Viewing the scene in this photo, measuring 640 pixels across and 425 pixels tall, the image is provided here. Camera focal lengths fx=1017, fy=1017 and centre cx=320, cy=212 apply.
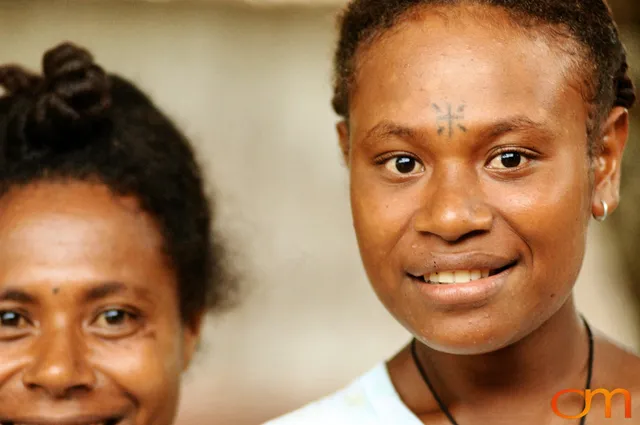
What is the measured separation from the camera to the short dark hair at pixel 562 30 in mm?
1788

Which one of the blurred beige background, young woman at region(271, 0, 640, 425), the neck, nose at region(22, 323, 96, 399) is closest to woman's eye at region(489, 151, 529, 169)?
young woman at region(271, 0, 640, 425)

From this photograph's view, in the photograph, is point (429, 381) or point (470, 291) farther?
point (429, 381)

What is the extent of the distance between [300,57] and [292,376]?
1164 mm

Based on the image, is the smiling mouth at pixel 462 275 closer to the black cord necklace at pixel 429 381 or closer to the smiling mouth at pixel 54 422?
the black cord necklace at pixel 429 381

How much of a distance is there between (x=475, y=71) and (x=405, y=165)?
21 centimetres

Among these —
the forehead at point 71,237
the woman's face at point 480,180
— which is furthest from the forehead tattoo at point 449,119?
the forehead at point 71,237

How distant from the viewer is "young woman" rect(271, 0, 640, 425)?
1712mm

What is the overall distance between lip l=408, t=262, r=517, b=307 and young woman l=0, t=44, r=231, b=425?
0.69m

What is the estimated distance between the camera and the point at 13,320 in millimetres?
2062

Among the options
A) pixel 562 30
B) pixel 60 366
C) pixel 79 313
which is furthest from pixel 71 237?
pixel 562 30

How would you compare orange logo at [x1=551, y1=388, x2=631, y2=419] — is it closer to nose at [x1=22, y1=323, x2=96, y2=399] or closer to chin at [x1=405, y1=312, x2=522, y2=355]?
chin at [x1=405, y1=312, x2=522, y2=355]

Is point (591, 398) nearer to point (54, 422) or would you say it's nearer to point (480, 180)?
point (480, 180)

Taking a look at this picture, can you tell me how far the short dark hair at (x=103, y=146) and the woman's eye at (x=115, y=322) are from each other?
17 cm

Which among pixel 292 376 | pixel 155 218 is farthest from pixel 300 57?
pixel 155 218
